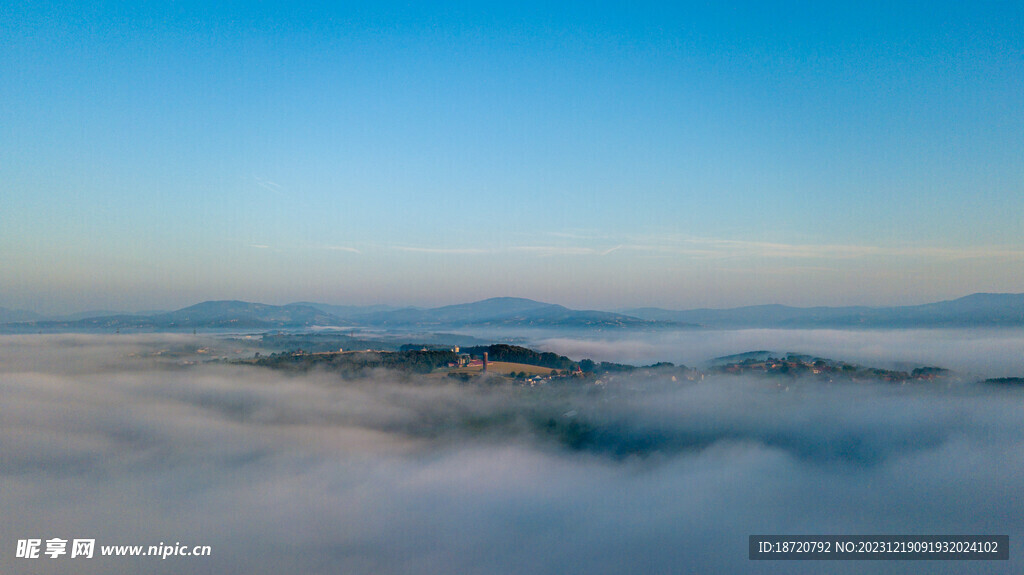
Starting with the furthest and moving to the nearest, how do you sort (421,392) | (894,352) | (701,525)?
1. (894,352)
2. (421,392)
3. (701,525)

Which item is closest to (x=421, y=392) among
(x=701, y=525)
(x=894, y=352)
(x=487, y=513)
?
(x=487, y=513)

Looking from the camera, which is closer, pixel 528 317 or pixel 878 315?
pixel 878 315

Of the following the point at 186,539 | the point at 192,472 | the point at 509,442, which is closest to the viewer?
the point at 186,539

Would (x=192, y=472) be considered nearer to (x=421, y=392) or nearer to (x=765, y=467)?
(x=421, y=392)

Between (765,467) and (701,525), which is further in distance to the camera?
(765,467)

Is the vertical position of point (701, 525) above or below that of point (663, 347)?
below

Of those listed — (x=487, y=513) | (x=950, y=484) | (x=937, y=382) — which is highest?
(x=937, y=382)
